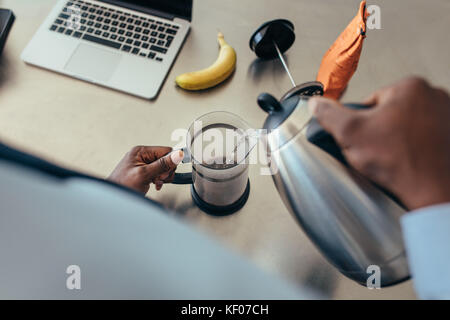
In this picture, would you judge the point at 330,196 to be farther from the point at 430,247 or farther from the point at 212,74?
the point at 212,74

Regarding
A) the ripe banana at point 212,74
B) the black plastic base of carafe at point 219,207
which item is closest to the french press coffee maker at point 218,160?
the black plastic base of carafe at point 219,207

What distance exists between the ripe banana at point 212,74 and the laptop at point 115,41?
58 millimetres

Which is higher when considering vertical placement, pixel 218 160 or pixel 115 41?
pixel 115 41

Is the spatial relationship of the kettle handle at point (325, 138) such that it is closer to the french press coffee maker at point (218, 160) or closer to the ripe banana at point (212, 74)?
the french press coffee maker at point (218, 160)

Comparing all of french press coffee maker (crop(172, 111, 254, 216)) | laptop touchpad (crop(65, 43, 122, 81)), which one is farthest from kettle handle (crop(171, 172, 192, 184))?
laptop touchpad (crop(65, 43, 122, 81))

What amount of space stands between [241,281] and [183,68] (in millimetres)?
611

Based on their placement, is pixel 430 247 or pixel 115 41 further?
pixel 115 41

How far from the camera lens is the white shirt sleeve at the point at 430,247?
305 millimetres

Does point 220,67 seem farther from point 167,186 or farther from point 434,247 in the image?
point 434,247

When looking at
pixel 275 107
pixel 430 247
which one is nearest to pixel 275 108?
pixel 275 107

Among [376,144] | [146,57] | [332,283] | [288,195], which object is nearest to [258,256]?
[332,283]

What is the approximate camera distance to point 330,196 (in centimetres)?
37

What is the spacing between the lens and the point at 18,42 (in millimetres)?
793

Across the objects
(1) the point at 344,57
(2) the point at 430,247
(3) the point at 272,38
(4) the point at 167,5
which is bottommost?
(2) the point at 430,247
